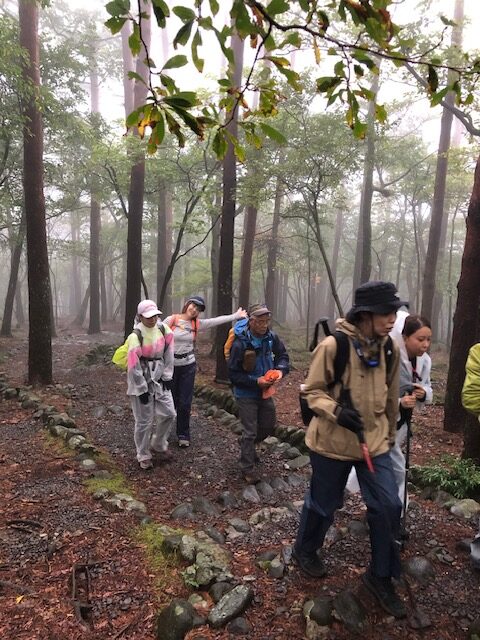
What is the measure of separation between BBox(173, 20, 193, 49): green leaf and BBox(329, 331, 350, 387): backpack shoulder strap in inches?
76.6

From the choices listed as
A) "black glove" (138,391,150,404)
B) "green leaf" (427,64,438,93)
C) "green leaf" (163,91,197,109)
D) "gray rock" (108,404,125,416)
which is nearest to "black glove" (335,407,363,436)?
"green leaf" (427,64,438,93)

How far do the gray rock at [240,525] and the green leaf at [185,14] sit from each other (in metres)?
4.15

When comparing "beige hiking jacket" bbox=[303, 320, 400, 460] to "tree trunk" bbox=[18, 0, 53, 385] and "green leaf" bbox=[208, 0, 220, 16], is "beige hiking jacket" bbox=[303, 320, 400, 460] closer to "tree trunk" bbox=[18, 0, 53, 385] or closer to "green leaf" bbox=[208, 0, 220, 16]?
"green leaf" bbox=[208, 0, 220, 16]

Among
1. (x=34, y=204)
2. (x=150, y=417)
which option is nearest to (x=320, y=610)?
(x=150, y=417)

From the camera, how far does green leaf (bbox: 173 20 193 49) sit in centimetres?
167

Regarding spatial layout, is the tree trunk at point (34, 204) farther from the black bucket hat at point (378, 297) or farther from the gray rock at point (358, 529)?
the black bucket hat at point (378, 297)

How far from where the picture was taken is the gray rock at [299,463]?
5.80 metres

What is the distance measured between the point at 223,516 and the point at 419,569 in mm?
1982

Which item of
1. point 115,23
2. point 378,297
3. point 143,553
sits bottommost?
point 143,553

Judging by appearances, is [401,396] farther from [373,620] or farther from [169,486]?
[169,486]

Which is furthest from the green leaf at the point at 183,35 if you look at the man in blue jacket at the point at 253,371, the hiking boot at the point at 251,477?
the hiking boot at the point at 251,477

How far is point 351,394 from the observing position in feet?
A: 9.69

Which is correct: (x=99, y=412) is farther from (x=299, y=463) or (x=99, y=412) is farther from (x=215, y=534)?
(x=215, y=534)

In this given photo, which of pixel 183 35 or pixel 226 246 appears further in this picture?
pixel 226 246
